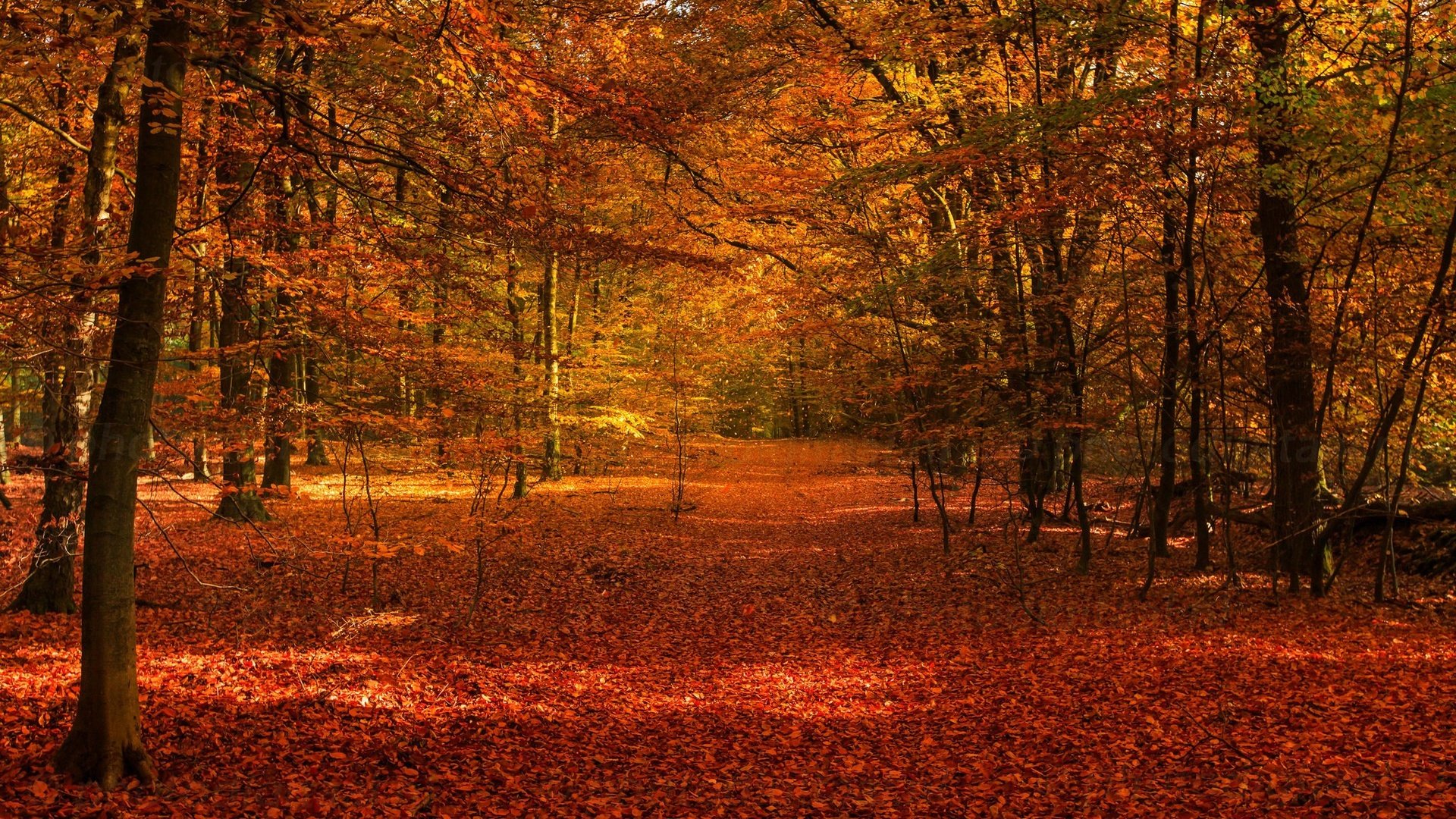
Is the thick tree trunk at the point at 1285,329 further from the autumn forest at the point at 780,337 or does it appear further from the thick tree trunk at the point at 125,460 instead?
the thick tree trunk at the point at 125,460

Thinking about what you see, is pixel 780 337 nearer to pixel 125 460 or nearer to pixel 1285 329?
pixel 1285 329

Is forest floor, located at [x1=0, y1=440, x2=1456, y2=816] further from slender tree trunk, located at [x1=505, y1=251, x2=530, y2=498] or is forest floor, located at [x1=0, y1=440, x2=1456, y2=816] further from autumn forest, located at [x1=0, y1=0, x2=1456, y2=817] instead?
slender tree trunk, located at [x1=505, y1=251, x2=530, y2=498]

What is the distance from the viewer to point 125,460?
429 cm

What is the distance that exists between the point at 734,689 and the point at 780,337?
942 centimetres

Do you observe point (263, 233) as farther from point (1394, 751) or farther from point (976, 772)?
point (1394, 751)

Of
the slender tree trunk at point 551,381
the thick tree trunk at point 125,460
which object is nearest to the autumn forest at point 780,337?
the thick tree trunk at point 125,460

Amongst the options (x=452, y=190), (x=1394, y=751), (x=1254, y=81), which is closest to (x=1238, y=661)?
(x=1394, y=751)

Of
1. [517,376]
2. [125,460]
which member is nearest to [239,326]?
[517,376]

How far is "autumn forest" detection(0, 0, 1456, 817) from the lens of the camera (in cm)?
499

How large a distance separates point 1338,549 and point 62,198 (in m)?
14.9

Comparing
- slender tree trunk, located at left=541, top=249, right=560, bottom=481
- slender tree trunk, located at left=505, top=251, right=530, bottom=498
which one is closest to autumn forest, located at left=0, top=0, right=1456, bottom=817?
slender tree trunk, located at left=505, top=251, right=530, bottom=498

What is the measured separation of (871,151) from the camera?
15352mm

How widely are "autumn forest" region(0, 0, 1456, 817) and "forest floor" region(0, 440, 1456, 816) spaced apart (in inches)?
2.3

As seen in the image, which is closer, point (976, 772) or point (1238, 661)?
point (976, 772)
